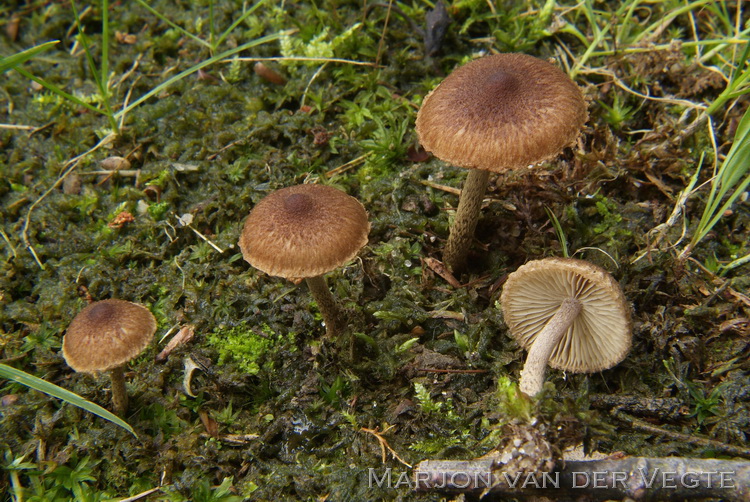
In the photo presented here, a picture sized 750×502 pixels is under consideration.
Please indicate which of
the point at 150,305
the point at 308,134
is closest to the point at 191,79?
the point at 308,134

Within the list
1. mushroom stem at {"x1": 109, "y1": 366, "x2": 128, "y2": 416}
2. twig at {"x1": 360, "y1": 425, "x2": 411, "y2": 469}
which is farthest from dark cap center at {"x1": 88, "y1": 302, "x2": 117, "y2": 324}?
twig at {"x1": 360, "y1": 425, "x2": 411, "y2": 469}

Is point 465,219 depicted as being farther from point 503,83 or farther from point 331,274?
point 331,274

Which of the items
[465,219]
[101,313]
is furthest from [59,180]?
[465,219]

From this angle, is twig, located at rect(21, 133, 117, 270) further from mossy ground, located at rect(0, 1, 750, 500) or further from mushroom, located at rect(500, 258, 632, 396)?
mushroom, located at rect(500, 258, 632, 396)

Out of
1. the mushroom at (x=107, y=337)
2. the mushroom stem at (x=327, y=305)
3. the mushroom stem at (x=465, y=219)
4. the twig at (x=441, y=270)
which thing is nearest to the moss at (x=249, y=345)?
Result: the mushroom stem at (x=327, y=305)

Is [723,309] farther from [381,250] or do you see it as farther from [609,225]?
[381,250]

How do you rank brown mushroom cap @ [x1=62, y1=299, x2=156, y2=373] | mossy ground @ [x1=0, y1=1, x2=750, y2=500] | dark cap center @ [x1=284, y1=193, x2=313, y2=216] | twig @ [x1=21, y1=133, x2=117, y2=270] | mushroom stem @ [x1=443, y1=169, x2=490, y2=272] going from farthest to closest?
twig @ [x1=21, y1=133, x2=117, y2=270]
mushroom stem @ [x1=443, y1=169, x2=490, y2=272]
mossy ground @ [x1=0, y1=1, x2=750, y2=500]
brown mushroom cap @ [x1=62, y1=299, x2=156, y2=373]
dark cap center @ [x1=284, y1=193, x2=313, y2=216]

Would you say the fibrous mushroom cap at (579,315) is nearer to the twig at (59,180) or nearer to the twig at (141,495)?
the twig at (141,495)
